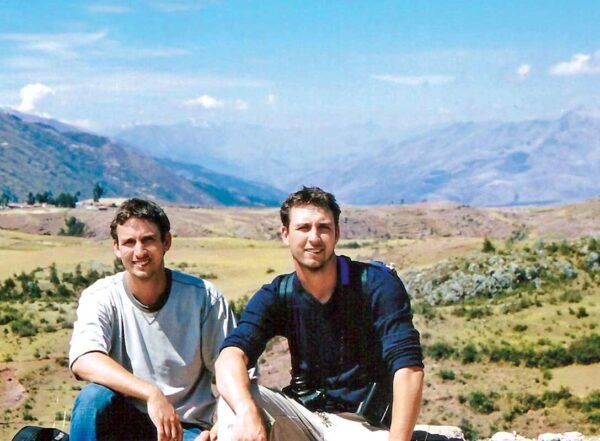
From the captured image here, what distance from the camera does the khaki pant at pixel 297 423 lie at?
5168 mm

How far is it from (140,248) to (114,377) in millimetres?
877

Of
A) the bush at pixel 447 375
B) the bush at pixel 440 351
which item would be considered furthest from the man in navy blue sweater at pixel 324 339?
the bush at pixel 440 351

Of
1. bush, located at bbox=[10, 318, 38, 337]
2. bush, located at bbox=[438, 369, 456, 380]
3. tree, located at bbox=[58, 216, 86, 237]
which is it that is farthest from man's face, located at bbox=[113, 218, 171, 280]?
tree, located at bbox=[58, 216, 86, 237]

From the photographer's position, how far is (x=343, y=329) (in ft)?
17.3

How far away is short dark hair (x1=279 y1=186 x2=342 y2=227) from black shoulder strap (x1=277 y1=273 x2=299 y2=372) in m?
0.40

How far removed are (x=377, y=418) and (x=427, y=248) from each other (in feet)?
142

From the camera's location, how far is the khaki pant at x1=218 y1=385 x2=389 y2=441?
517cm

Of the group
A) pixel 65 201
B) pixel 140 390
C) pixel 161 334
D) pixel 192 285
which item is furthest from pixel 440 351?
pixel 65 201

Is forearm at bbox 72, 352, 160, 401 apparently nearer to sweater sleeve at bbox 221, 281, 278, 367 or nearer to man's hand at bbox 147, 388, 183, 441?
man's hand at bbox 147, 388, 183, 441

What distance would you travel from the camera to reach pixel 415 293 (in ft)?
109

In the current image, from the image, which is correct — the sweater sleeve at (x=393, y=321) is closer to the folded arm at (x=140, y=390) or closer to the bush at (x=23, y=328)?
the folded arm at (x=140, y=390)

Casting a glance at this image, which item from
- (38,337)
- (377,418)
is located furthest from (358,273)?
(38,337)

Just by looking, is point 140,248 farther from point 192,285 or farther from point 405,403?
point 405,403

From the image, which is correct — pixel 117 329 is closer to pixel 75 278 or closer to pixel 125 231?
pixel 125 231
